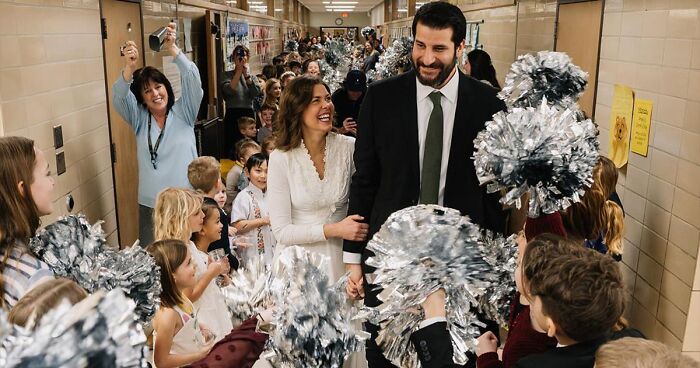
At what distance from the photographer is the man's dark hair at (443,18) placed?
2.04 metres

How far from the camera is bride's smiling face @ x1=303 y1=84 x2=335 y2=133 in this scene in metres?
2.43

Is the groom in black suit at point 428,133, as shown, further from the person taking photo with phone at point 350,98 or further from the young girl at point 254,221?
the person taking photo with phone at point 350,98

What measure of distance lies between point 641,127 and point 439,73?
5.39ft

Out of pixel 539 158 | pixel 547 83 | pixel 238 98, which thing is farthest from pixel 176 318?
pixel 238 98

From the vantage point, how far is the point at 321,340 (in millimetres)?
1126

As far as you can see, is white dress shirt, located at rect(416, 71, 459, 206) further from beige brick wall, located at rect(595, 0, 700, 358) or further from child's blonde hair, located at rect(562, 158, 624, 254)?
beige brick wall, located at rect(595, 0, 700, 358)

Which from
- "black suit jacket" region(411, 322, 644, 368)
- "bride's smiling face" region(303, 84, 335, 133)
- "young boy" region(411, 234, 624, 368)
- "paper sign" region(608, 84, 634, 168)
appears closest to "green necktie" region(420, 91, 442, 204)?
"bride's smiling face" region(303, 84, 335, 133)

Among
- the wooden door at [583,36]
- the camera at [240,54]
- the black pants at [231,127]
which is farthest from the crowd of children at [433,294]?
the camera at [240,54]

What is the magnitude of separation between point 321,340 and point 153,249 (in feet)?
4.52

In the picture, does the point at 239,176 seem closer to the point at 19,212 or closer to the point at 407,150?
the point at 407,150

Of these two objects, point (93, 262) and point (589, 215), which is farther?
point (589, 215)

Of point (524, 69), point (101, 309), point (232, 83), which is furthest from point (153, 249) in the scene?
point (232, 83)

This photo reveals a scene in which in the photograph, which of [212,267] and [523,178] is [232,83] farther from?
[523,178]

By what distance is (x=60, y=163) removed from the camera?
10.5 feet
